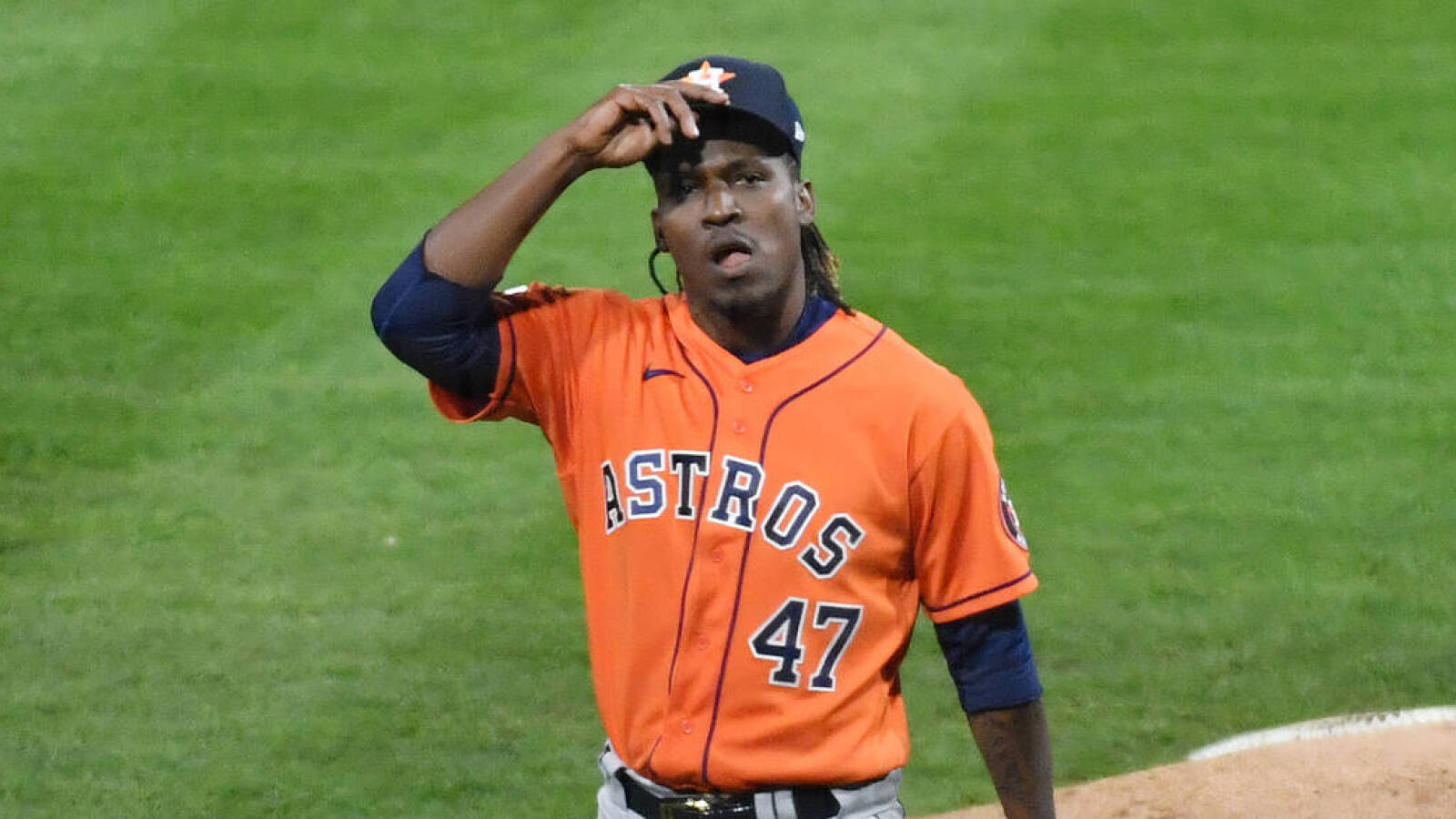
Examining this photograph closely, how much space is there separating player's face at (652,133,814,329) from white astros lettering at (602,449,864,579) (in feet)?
0.84

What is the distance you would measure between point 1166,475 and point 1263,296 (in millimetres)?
1362

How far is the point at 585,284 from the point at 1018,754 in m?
4.67

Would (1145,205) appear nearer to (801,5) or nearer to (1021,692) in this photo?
(801,5)

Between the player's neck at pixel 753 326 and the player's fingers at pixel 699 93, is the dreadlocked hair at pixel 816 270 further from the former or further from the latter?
the player's fingers at pixel 699 93

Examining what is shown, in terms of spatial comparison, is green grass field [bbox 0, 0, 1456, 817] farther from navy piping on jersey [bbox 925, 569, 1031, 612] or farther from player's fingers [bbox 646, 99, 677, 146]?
player's fingers [bbox 646, 99, 677, 146]

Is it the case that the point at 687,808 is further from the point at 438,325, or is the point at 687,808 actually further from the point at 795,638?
the point at 438,325

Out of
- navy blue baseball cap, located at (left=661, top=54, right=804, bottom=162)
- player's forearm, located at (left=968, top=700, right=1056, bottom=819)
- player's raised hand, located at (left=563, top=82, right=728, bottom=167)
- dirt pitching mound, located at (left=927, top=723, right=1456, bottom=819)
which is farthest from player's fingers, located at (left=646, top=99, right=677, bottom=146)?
dirt pitching mound, located at (left=927, top=723, right=1456, bottom=819)

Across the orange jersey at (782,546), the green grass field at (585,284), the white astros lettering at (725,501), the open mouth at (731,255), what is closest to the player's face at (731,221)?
the open mouth at (731,255)

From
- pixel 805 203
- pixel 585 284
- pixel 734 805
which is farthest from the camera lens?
pixel 585 284

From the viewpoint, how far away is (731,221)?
322 centimetres

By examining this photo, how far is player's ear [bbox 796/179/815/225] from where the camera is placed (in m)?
3.41

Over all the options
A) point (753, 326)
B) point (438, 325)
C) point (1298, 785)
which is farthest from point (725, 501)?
point (1298, 785)

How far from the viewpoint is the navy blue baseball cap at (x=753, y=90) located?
3240mm

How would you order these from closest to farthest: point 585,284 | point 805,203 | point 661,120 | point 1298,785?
1. point 661,120
2. point 805,203
3. point 1298,785
4. point 585,284
